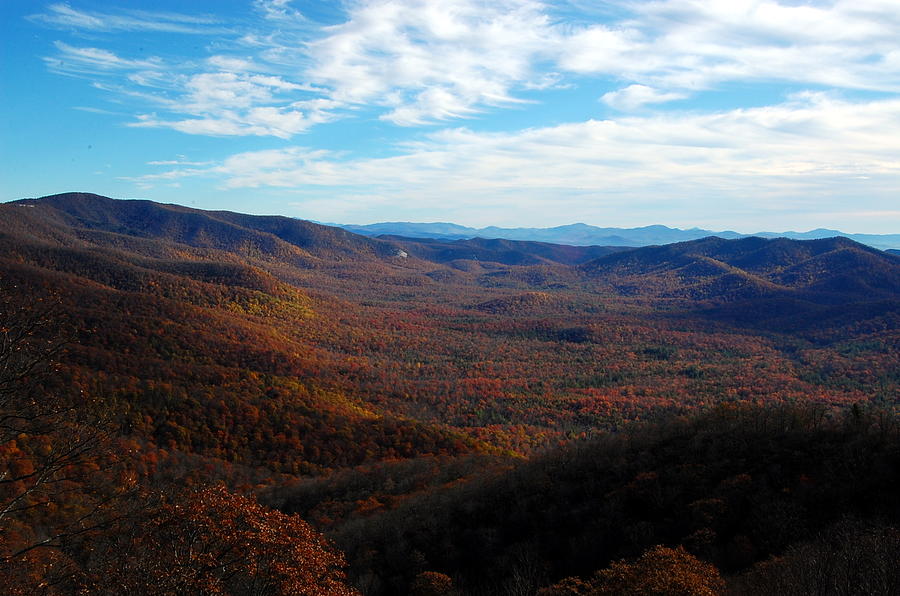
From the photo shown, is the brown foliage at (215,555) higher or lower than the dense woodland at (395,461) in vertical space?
higher

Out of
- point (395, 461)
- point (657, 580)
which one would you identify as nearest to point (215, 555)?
point (657, 580)

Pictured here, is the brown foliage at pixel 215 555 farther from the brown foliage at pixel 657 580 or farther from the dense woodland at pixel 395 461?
the brown foliage at pixel 657 580

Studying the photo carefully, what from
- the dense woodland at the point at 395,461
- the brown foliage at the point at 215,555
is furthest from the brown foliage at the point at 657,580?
the brown foliage at the point at 215,555

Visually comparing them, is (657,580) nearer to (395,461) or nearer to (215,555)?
(215,555)

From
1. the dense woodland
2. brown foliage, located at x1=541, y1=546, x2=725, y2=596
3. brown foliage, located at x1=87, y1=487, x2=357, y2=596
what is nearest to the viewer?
brown foliage, located at x1=87, y1=487, x2=357, y2=596

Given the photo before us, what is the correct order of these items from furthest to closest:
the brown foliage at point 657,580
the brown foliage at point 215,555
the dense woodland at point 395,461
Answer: the dense woodland at point 395,461 → the brown foliage at point 657,580 → the brown foliage at point 215,555

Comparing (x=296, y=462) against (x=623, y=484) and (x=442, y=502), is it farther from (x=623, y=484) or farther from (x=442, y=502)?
(x=623, y=484)

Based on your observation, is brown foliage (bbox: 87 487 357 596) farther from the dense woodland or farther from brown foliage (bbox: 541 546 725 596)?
brown foliage (bbox: 541 546 725 596)

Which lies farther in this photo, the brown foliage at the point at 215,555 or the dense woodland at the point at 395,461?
the dense woodland at the point at 395,461

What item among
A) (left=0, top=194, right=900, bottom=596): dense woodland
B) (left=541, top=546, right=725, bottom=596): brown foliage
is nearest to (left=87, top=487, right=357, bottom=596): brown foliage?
(left=0, top=194, right=900, bottom=596): dense woodland
